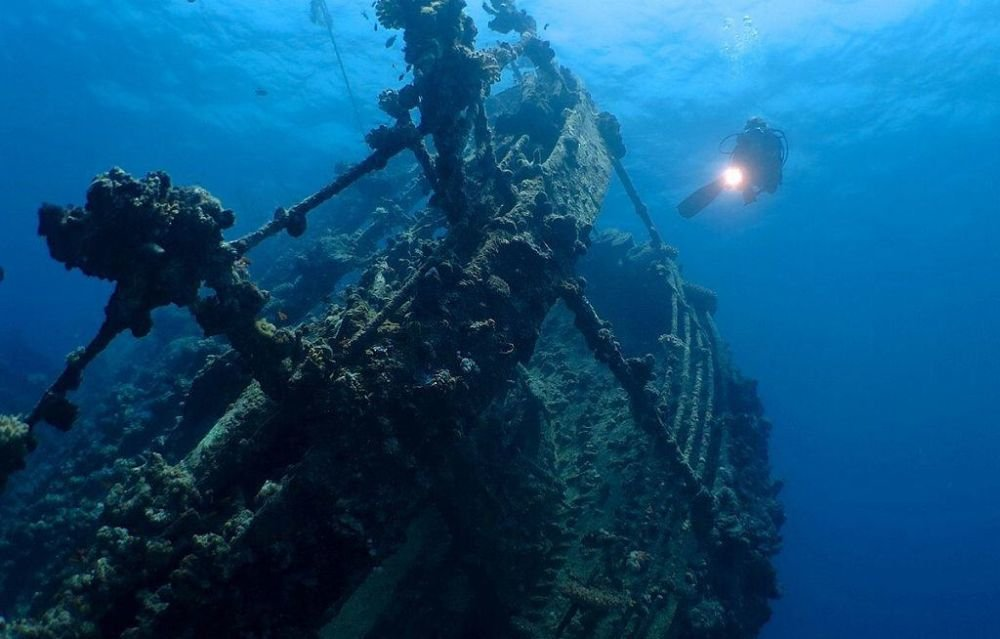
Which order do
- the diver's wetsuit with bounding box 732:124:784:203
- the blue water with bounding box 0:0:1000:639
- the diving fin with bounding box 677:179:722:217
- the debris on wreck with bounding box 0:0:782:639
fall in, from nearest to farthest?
the debris on wreck with bounding box 0:0:782:639 < the diver's wetsuit with bounding box 732:124:784:203 < the diving fin with bounding box 677:179:722:217 < the blue water with bounding box 0:0:1000:639

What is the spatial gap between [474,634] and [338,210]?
15554 millimetres

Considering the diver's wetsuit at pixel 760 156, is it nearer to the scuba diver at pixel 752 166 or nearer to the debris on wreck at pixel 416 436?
the scuba diver at pixel 752 166

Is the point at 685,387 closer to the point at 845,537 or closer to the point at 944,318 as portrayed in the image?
the point at 944,318

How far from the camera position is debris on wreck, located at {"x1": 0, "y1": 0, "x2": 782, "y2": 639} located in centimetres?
329

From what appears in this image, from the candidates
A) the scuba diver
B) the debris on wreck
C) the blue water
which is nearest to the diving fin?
the scuba diver

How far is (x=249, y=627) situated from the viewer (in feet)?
10.1

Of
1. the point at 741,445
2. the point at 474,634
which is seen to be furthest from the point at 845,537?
the point at 474,634

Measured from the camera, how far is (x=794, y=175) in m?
44.9

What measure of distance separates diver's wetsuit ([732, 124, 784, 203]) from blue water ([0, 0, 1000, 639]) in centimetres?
1877

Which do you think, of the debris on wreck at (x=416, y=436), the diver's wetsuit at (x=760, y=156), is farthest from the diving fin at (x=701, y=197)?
the debris on wreck at (x=416, y=436)

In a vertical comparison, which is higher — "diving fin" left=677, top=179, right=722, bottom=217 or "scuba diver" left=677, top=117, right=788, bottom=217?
"scuba diver" left=677, top=117, right=788, bottom=217

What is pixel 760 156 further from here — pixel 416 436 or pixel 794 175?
pixel 794 175

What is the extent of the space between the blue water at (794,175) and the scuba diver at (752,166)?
1875 centimetres

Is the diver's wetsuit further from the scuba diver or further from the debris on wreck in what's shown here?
the debris on wreck
